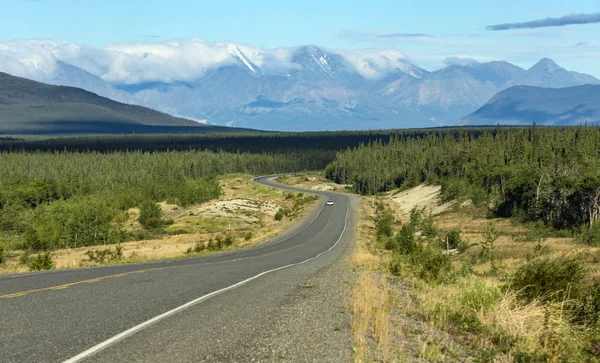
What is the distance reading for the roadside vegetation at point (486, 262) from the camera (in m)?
11.0

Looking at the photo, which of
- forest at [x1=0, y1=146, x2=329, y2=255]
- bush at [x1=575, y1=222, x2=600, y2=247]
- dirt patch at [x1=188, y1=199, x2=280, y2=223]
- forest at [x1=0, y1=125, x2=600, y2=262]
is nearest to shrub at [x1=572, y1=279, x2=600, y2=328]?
bush at [x1=575, y1=222, x2=600, y2=247]

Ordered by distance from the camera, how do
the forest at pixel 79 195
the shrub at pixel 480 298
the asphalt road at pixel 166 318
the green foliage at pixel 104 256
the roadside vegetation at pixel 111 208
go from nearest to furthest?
the asphalt road at pixel 166 318 < the shrub at pixel 480 298 < the green foliage at pixel 104 256 < the roadside vegetation at pixel 111 208 < the forest at pixel 79 195

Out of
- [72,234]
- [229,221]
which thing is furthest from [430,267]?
[229,221]

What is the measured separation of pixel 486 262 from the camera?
45281 mm

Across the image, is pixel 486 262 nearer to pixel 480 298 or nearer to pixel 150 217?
pixel 480 298

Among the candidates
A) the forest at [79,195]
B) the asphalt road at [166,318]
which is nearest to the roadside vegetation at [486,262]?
the asphalt road at [166,318]

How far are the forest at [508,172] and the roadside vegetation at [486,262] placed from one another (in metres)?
0.27

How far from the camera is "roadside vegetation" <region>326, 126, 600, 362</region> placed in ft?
36.1

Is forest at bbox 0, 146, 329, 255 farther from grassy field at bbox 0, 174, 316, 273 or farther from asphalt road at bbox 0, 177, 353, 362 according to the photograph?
asphalt road at bbox 0, 177, 353, 362

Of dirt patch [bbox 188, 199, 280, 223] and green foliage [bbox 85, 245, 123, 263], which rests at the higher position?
green foliage [bbox 85, 245, 123, 263]

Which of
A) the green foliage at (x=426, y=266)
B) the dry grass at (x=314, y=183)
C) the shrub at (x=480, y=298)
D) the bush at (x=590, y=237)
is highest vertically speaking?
the shrub at (x=480, y=298)

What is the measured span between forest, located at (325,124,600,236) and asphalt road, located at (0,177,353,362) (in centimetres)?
5528

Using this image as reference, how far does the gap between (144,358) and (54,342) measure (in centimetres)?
181

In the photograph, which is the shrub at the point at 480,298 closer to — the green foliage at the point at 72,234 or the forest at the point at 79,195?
the forest at the point at 79,195
